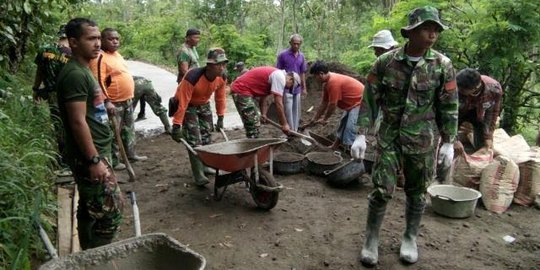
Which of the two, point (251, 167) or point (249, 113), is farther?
point (249, 113)

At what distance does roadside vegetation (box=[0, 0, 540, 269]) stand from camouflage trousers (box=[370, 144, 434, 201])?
7.57 ft

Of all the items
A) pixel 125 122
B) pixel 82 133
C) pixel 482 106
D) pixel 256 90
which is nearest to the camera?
pixel 82 133

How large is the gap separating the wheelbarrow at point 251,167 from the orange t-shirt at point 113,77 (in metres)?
1.37

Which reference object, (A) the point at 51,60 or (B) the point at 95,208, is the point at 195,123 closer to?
(A) the point at 51,60

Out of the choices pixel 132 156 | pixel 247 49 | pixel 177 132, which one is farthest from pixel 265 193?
pixel 247 49

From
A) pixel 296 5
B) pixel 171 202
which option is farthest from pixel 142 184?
pixel 296 5

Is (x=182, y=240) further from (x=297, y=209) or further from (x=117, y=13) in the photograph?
(x=117, y=13)

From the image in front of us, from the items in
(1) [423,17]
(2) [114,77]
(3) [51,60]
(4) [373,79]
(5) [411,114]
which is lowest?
(2) [114,77]

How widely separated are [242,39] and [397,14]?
319 inches

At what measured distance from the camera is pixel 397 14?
7961 mm

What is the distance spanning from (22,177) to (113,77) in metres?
2.16

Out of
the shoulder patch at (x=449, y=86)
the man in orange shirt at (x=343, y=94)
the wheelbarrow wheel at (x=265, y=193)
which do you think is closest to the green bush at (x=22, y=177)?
the wheelbarrow wheel at (x=265, y=193)

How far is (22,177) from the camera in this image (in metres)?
3.20

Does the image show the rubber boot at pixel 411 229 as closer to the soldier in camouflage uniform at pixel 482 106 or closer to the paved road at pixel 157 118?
the soldier in camouflage uniform at pixel 482 106
